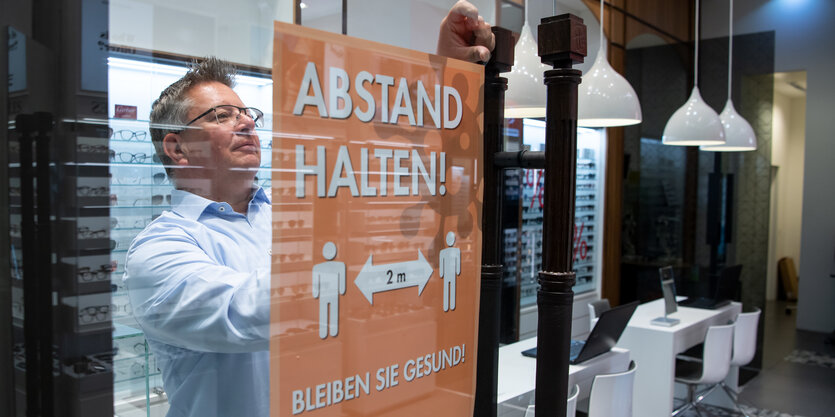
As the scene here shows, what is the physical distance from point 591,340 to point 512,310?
1.22m

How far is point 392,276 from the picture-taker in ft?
3.18

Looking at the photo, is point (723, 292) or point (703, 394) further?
point (723, 292)

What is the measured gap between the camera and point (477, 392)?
1227mm

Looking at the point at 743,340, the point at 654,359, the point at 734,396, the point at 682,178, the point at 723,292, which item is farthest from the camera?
the point at 682,178

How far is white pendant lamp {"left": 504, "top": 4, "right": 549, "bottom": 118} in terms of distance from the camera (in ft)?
7.97

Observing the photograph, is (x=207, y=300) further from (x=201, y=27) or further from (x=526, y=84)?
(x=526, y=84)

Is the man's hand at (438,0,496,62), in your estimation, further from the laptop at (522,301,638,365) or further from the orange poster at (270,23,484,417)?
the laptop at (522,301,638,365)

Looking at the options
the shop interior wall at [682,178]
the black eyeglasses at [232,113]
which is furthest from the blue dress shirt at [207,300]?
the shop interior wall at [682,178]

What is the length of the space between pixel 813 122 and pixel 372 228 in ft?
20.4

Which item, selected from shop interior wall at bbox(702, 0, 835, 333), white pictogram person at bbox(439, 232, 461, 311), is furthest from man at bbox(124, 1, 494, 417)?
shop interior wall at bbox(702, 0, 835, 333)

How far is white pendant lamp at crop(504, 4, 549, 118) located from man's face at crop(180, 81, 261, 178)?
1698 millimetres

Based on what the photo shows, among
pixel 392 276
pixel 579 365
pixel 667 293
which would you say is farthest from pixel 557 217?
pixel 667 293

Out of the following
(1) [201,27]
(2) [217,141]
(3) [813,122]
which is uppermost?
(3) [813,122]

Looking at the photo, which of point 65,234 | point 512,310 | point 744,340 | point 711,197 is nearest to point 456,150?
point 65,234
